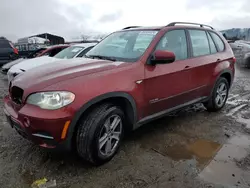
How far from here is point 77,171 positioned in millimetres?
2836

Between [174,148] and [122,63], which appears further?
[174,148]

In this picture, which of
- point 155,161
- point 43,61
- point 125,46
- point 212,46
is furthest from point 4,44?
point 155,161

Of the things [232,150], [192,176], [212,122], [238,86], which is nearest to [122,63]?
[192,176]

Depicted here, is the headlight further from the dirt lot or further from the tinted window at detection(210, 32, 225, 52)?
the tinted window at detection(210, 32, 225, 52)

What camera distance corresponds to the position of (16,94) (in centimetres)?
291

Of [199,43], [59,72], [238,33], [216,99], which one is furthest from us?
[238,33]

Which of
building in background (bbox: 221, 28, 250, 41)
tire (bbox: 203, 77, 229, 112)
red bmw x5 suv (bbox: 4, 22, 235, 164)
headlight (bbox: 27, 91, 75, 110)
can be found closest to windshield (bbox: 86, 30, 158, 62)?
red bmw x5 suv (bbox: 4, 22, 235, 164)

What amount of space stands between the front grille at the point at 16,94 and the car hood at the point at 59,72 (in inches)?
2.4

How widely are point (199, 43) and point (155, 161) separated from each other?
2343 mm

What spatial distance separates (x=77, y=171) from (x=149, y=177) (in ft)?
2.75

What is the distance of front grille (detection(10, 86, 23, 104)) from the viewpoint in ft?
9.31

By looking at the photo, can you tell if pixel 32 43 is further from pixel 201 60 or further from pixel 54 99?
pixel 54 99

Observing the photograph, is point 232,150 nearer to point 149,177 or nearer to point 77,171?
point 149,177

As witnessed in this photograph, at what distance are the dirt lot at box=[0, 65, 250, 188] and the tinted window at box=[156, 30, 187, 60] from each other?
4.13ft
